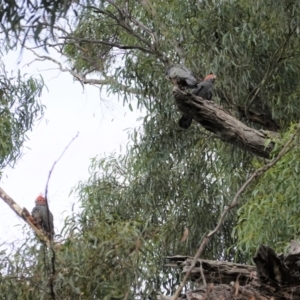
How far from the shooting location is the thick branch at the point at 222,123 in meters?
4.65

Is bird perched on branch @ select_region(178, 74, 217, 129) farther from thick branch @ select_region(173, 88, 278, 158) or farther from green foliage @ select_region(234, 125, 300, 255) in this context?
green foliage @ select_region(234, 125, 300, 255)

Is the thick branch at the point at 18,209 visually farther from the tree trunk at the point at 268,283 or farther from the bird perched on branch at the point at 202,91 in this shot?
the tree trunk at the point at 268,283

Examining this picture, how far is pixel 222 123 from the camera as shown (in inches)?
189

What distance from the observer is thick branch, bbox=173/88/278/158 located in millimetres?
4652

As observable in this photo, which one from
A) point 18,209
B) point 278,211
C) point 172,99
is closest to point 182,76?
point 172,99

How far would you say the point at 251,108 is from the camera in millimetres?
6383

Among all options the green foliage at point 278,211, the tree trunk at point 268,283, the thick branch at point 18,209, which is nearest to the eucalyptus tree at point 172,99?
the green foliage at point 278,211

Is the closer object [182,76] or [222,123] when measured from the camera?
[222,123]

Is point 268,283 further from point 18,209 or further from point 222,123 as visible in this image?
point 18,209

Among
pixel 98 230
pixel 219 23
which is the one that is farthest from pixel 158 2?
pixel 98 230

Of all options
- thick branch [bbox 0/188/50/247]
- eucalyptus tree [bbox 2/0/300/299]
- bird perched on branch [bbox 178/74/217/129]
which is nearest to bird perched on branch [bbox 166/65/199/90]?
bird perched on branch [bbox 178/74/217/129]

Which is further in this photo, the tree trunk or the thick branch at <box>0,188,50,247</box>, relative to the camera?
the thick branch at <box>0,188,50,247</box>

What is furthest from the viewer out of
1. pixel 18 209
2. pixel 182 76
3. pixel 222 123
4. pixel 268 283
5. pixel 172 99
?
pixel 172 99

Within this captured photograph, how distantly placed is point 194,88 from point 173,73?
0.58 ft
